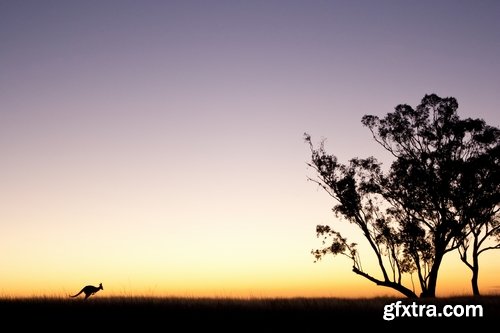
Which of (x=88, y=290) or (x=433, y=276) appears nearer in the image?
(x=88, y=290)

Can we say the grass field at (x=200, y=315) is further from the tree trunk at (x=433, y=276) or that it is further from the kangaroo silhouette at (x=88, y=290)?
the tree trunk at (x=433, y=276)

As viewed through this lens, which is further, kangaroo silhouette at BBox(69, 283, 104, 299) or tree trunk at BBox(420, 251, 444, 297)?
tree trunk at BBox(420, 251, 444, 297)

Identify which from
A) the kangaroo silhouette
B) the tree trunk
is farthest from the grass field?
the tree trunk

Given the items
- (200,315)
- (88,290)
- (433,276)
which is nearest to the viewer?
(200,315)

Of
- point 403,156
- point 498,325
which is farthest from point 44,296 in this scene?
point 403,156

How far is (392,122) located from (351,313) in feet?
70.2

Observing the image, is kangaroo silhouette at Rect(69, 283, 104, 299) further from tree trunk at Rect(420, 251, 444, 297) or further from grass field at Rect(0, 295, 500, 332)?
tree trunk at Rect(420, 251, 444, 297)

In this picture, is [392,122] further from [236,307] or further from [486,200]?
[236,307]

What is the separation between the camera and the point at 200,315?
17.9m

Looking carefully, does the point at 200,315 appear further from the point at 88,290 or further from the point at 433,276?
the point at 433,276

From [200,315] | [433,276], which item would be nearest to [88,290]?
[200,315]

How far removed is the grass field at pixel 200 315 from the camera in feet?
53.7

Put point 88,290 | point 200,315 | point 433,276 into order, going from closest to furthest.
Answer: point 200,315 < point 88,290 < point 433,276

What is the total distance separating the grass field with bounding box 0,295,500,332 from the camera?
16.4m
